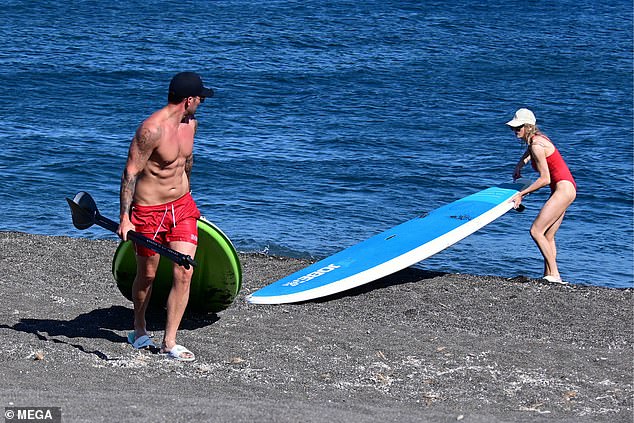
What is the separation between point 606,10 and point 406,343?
29.5m

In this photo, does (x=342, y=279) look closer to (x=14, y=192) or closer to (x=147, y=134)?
(x=147, y=134)

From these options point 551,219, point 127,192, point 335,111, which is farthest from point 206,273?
point 335,111

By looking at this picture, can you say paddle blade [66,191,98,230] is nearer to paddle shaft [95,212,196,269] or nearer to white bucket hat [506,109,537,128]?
paddle shaft [95,212,196,269]

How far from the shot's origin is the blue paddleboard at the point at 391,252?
829 cm

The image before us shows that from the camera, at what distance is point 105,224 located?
6270 millimetres

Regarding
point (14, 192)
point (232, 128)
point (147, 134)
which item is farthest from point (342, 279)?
point (232, 128)

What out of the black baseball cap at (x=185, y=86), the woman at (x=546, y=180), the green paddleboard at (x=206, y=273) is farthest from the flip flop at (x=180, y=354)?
the woman at (x=546, y=180)

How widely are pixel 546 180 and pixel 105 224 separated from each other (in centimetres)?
454

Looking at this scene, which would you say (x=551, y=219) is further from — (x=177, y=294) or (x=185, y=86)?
(x=185, y=86)

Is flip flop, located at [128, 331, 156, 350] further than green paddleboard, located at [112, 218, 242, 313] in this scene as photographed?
No

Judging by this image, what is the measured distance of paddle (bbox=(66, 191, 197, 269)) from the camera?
603cm

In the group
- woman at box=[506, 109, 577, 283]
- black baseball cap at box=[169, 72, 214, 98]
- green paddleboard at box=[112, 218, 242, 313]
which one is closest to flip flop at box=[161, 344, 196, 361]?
green paddleboard at box=[112, 218, 242, 313]

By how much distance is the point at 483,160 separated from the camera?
17.8 m

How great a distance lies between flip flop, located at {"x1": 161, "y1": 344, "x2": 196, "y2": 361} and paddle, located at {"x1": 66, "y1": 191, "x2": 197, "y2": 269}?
621mm
